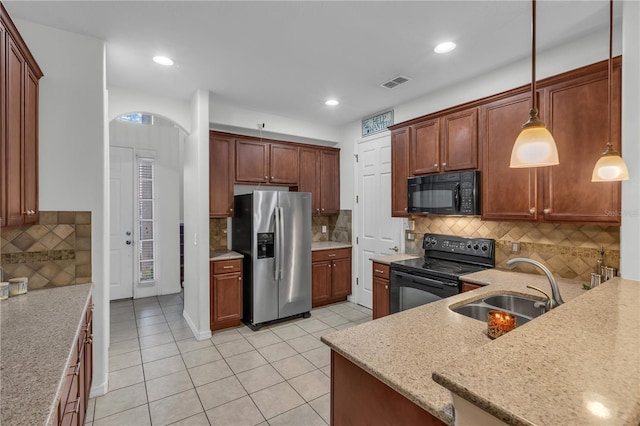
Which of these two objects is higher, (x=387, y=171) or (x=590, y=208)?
(x=387, y=171)

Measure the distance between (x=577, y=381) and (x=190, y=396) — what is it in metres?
2.57

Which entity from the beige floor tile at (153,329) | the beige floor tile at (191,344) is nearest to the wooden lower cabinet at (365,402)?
the beige floor tile at (191,344)

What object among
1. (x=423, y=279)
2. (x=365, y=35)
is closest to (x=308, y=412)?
(x=423, y=279)

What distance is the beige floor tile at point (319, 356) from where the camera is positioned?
2939mm

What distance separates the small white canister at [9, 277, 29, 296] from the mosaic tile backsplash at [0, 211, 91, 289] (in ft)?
0.49

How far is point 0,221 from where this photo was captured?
5.19 feet

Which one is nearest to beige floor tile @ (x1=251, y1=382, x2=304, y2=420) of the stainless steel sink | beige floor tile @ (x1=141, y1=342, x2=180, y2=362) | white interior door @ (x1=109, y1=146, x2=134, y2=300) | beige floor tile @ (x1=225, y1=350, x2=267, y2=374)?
beige floor tile @ (x1=225, y1=350, x2=267, y2=374)

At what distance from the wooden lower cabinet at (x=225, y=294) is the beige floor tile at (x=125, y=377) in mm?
910

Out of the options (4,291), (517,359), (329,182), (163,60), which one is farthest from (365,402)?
(329,182)

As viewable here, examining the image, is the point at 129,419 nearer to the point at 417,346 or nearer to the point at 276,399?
the point at 276,399

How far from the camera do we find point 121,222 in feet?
15.7

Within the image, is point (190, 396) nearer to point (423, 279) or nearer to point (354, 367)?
point (354, 367)

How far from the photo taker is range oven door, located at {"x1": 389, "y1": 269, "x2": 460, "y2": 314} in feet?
8.96

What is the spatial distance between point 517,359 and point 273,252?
10.5 feet
